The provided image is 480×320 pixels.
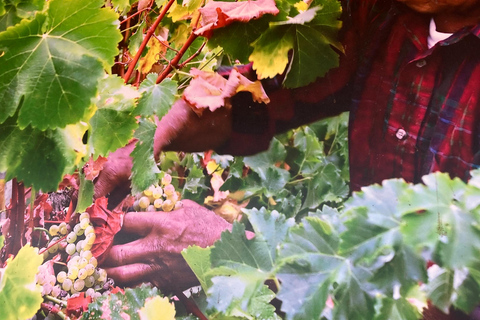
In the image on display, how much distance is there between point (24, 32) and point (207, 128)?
0.64 feet

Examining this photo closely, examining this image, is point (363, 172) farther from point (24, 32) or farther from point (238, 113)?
point (24, 32)

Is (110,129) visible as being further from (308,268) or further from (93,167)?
(308,268)

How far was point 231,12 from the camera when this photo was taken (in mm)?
415

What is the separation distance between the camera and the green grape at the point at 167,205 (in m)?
0.47

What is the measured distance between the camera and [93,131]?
1.47 feet

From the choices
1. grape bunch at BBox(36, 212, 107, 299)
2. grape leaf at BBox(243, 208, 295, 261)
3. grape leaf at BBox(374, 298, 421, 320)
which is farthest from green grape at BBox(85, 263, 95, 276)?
grape leaf at BBox(374, 298, 421, 320)

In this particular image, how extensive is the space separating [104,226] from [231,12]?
0.29 m

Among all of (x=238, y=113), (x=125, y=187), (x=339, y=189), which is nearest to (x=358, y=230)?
(x=339, y=189)

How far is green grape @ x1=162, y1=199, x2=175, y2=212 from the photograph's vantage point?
47 centimetres

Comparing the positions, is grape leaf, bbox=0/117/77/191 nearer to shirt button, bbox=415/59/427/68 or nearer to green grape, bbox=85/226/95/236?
green grape, bbox=85/226/95/236

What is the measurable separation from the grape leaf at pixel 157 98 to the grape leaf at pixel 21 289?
22 cm

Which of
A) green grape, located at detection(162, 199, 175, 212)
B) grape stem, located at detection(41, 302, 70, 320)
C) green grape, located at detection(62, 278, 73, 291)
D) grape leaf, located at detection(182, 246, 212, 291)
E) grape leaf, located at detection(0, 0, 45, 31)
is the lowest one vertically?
grape stem, located at detection(41, 302, 70, 320)

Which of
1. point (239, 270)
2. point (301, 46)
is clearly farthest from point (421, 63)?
point (239, 270)

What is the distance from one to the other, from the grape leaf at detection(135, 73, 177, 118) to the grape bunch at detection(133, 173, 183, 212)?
0.08 m
